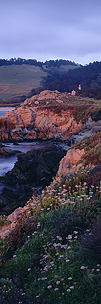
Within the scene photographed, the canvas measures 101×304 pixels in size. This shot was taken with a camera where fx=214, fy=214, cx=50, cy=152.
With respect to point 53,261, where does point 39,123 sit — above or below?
below

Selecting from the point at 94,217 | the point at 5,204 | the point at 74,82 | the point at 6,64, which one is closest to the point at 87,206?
the point at 94,217

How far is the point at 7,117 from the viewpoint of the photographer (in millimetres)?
43719

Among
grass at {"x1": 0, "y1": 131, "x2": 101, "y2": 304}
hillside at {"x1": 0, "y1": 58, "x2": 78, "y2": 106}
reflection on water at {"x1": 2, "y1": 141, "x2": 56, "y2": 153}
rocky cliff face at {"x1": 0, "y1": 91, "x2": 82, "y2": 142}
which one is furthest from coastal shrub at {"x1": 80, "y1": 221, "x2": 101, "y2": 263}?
hillside at {"x1": 0, "y1": 58, "x2": 78, "y2": 106}

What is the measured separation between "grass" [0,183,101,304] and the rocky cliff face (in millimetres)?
33579

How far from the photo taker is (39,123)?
1678 inches

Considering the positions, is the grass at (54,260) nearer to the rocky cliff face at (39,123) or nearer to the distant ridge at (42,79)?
the rocky cliff face at (39,123)

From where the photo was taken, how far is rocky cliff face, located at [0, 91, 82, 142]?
39.9 m

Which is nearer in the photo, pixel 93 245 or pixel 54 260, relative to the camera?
pixel 93 245

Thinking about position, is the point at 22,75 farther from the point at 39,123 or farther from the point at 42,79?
the point at 39,123

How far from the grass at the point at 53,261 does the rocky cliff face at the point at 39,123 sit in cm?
3358

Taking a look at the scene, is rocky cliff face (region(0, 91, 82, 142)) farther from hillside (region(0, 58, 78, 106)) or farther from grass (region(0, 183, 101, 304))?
hillside (region(0, 58, 78, 106))

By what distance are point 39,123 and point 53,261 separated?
40228mm

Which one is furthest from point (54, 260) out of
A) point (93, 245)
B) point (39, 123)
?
point (39, 123)

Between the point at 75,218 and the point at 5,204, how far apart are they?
9.45m
